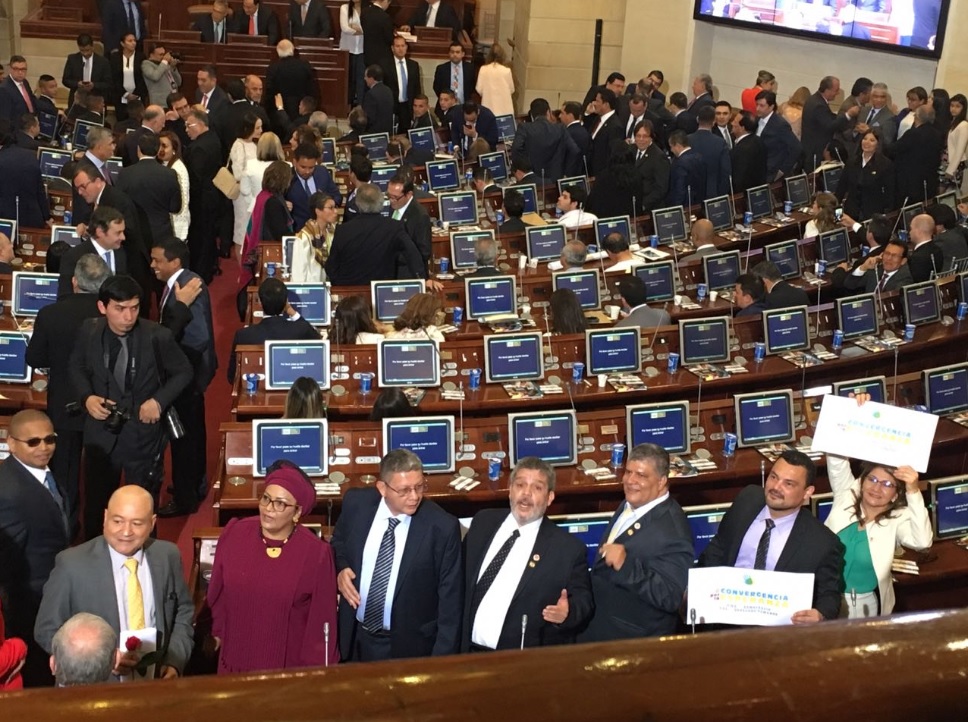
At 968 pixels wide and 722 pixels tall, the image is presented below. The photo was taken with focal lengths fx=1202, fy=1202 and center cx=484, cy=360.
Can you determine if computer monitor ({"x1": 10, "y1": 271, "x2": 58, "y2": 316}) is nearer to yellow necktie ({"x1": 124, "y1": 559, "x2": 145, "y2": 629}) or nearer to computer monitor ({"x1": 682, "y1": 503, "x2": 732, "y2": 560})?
yellow necktie ({"x1": 124, "y1": 559, "x2": 145, "y2": 629})

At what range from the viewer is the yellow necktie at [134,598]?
3.61 meters

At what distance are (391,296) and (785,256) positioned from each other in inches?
143

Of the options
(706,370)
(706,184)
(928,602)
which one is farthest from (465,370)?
(706,184)

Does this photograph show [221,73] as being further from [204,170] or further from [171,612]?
[171,612]

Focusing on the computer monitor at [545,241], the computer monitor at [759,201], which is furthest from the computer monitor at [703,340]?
the computer monitor at [759,201]

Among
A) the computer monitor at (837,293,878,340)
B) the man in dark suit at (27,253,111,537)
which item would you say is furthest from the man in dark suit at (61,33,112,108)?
the computer monitor at (837,293,878,340)

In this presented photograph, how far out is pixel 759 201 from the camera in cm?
1127

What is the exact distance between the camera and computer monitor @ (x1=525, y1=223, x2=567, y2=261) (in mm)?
9383

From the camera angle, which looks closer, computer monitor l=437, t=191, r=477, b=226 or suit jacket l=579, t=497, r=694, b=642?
suit jacket l=579, t=497, r=694, b=642

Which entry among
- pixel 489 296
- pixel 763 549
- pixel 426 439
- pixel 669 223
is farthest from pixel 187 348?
pixel 669 223

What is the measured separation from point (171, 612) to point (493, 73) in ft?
38.0

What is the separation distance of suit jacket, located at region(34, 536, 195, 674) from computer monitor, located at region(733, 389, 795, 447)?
3.59 metres

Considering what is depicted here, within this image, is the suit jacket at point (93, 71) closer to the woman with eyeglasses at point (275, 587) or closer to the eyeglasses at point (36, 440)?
the eyeglasses at point (36, 440)

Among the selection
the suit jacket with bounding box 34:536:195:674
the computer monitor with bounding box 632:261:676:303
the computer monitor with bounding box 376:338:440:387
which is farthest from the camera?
the computer monitor with bounding box 632:261:676:303
